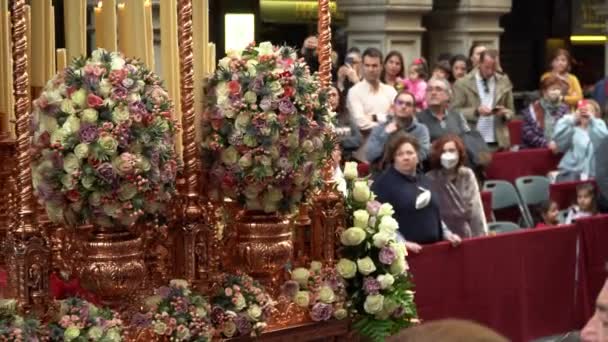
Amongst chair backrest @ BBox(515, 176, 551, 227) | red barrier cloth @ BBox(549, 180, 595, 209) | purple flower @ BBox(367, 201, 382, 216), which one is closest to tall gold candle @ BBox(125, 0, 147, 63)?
purple flower @ BBox(367, 201, 382, 216)

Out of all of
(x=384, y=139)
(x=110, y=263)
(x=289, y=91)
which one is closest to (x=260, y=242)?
(x=289, y=91)

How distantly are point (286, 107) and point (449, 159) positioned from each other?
4120 millimetres

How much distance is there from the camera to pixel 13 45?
5629 mm

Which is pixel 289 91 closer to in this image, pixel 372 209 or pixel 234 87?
pixel 234 87

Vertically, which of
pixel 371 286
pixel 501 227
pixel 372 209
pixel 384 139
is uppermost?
pixel 384 139

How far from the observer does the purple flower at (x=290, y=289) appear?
256 inches

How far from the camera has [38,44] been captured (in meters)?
6.17

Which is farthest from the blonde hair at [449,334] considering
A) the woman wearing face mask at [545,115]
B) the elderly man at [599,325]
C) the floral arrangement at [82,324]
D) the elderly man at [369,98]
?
the woman wearing face mask at [545,115]

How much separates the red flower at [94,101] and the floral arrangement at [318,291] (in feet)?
4.63

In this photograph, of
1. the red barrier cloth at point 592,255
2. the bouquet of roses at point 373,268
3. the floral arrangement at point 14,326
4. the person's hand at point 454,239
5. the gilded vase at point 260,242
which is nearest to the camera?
the floral arrangement at point 14,326

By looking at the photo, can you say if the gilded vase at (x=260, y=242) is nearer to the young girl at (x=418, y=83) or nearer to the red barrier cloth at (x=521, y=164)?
the young girl at (x=418, y=83)

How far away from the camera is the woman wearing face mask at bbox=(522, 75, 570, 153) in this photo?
1399 centimetres

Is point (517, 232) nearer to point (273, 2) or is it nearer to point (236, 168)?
point (236, 168)

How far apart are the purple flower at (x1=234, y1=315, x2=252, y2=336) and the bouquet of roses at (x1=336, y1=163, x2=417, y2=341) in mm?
766
